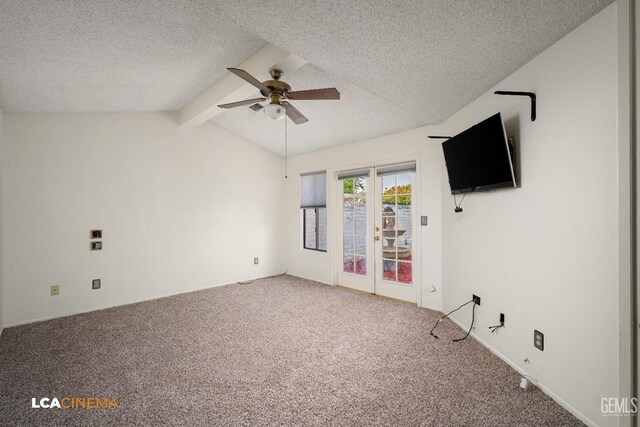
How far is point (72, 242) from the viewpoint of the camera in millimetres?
3549

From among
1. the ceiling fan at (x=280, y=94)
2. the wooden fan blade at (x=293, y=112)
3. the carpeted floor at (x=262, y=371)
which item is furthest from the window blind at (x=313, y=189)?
the ceiling fan at (x=280, y=94)

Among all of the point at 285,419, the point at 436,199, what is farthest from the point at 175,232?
the point at 436,199

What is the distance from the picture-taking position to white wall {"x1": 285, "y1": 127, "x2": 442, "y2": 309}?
11.9 feet

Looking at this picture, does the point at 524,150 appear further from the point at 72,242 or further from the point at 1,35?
the point at 72,242

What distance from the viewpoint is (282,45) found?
2.18 metres

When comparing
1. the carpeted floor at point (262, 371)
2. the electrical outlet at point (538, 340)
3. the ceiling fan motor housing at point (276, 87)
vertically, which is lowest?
the carpeted floor at point (262, 371)

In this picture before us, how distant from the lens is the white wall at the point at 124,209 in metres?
3.26

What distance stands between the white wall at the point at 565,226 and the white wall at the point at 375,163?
107 centimetres

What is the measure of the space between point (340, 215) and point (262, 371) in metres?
2.94

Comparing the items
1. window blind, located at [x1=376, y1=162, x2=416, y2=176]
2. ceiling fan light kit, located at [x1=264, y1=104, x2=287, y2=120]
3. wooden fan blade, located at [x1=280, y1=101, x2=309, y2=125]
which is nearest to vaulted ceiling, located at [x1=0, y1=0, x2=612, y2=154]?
wooden fan blade, located at [x1=280, y1=101, x2=309, y2=125]

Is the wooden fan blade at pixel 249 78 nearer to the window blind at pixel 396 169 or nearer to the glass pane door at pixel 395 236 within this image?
the window blind at pixel 396 169

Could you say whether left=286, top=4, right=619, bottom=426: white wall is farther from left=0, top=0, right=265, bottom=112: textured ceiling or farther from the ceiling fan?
left=0, top=0, right=265, bottom=112: textured ceiling

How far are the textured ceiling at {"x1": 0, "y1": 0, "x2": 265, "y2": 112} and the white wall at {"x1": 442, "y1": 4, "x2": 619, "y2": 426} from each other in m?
2.21

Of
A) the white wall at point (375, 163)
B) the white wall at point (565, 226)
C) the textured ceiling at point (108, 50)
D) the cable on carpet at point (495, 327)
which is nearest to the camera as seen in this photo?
the white wall at point (565, 226)
